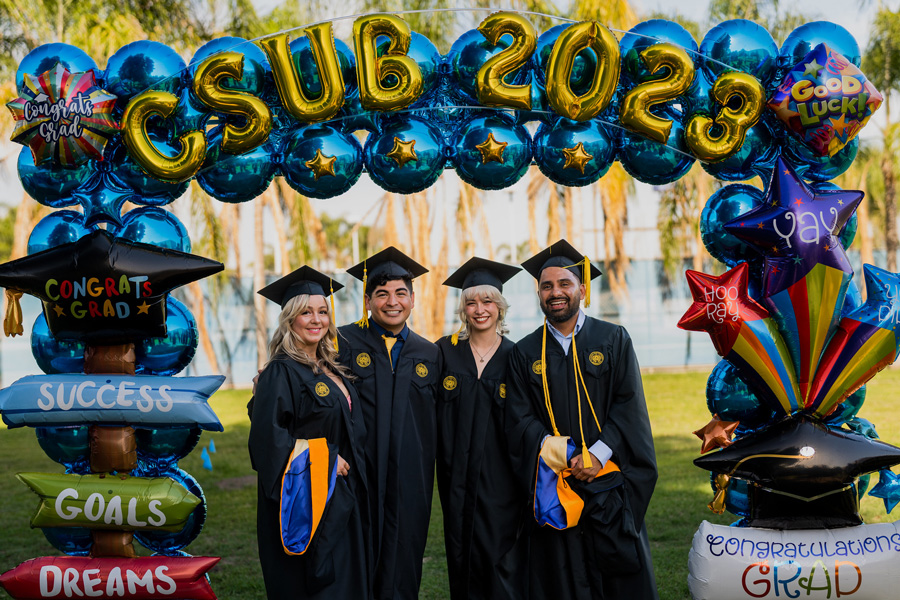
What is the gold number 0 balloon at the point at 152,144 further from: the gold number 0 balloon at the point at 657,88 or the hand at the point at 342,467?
the gold number 0 balloon at the point at 657,88

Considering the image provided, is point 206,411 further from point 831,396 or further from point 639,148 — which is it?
point 831,396

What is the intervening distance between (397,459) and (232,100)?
1969 millimetres

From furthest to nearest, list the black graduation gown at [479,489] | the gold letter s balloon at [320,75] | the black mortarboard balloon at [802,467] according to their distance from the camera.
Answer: the black graduation gown at [479,489] → the gold letter s balloon at [320,75] → the black mortarboard balloon at [802,467]

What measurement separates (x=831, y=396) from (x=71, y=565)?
3756mm

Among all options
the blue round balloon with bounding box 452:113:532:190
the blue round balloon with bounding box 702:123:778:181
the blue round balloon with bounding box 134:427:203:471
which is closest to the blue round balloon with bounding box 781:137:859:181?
the blue round balloon with bounding box 702:123:778:181

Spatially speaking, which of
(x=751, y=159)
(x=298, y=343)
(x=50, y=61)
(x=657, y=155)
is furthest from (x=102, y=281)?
(x=751, y=159)

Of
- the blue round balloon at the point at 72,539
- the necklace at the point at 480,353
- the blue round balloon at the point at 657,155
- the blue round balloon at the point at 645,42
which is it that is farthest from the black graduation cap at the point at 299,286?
the blue round balloon at the point at 645,42

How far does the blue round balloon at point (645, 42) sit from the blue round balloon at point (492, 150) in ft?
2.03

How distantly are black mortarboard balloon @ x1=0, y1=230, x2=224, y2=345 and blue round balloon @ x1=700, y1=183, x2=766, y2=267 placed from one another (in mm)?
2508

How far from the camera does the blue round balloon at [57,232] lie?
4.10 m

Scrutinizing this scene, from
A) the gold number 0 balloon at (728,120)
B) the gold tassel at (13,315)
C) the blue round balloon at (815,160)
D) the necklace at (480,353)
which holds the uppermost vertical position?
the gold number 0 balloon at (728,120)

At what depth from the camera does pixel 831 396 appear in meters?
3.92

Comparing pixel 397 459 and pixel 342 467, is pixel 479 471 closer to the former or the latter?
pixel 397 459

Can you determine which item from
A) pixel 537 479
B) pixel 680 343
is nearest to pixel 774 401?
pixel 537 479
